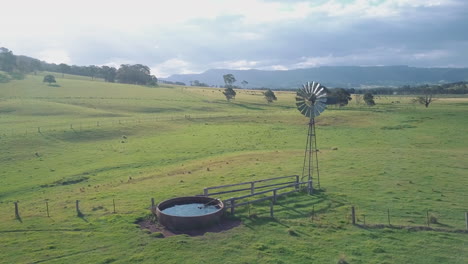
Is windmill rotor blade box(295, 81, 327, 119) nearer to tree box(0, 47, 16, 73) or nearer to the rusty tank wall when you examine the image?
the rusty tank wall

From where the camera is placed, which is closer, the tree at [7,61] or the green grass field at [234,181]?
the green grass field at [234,181]

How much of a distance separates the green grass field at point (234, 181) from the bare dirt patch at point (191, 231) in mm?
549

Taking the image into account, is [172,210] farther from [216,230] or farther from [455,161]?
[455,161]

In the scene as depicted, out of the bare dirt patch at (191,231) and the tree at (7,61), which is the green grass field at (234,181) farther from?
the tree at (7,61)

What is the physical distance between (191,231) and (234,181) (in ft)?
37.6

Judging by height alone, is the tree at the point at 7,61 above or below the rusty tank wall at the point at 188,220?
above

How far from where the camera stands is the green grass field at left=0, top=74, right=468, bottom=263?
60.1 ft

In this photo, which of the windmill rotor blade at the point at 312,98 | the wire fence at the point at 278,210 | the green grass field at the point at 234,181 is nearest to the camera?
the green grass field at the point at 234,181

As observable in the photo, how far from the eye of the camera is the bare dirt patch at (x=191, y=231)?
20547 mm

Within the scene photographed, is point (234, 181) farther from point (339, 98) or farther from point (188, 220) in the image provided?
point (339, 98)

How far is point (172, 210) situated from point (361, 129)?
166 feet

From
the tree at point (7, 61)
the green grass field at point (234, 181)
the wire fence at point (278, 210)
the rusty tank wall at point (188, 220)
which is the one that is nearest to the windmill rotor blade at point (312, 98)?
the green grass field at point (234, 181)

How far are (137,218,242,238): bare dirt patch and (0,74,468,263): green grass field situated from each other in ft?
1.80

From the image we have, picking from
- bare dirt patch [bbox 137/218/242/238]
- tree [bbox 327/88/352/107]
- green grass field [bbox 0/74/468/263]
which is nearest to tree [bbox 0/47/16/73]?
green grass field [bbox 0/74/468/263]
